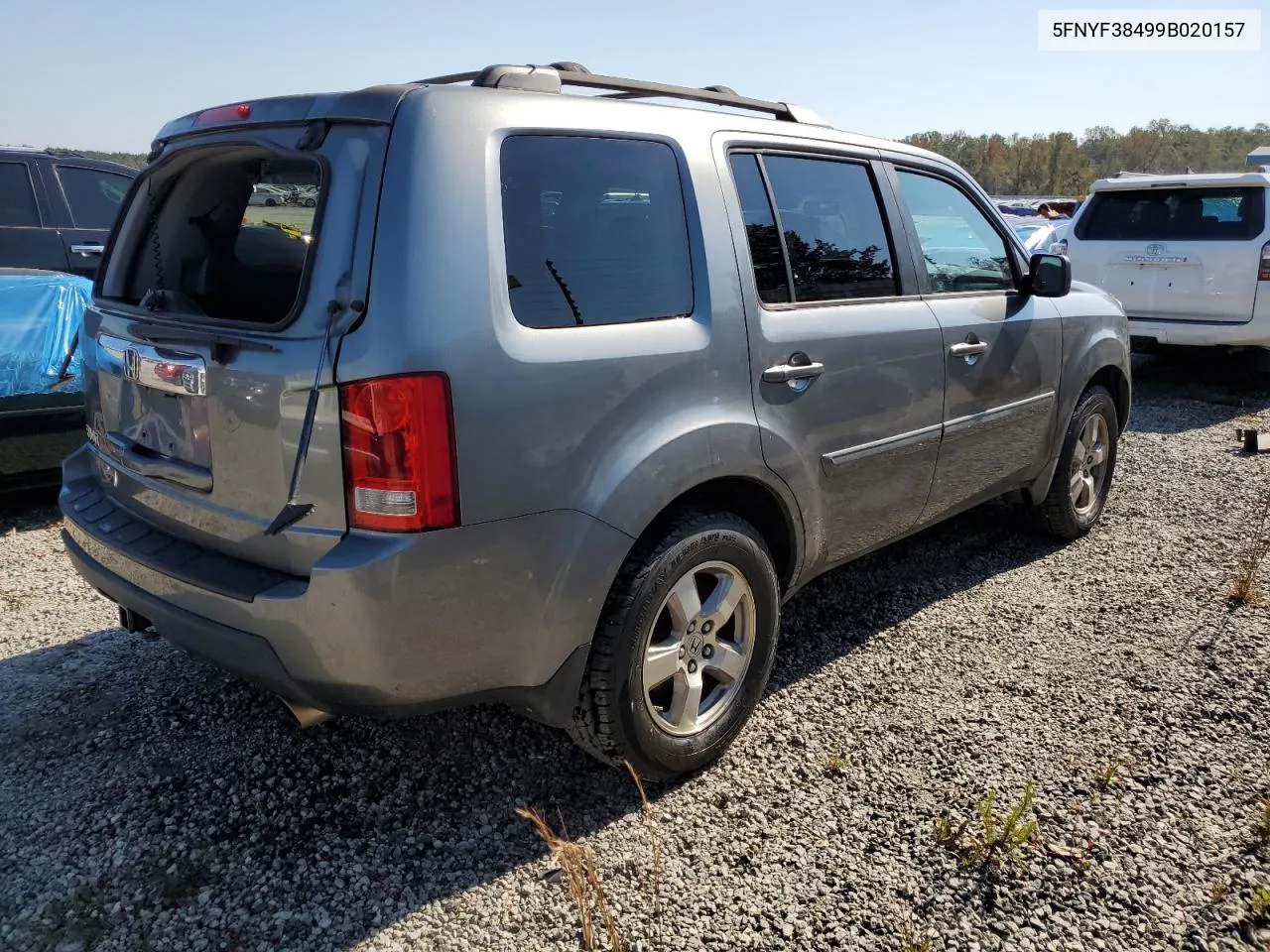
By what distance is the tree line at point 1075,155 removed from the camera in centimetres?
6544

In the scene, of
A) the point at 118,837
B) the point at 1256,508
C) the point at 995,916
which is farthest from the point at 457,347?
the point at 1256,508

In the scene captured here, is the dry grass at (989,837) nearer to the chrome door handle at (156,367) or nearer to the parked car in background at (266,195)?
the chrome door handle at (156,367)

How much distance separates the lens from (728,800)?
2768 mm

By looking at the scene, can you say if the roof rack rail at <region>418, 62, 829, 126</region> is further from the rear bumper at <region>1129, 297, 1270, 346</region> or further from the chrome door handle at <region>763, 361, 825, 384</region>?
the rear bumper at <region>1129, 297, 1270, 346</region>

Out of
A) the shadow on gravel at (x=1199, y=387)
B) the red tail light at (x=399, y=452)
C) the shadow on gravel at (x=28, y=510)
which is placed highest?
the red tail light at (x=399, y=452)

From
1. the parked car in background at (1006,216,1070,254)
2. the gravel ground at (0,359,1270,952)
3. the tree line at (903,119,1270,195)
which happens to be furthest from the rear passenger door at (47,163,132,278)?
the tree line at (903,119,1270,195)

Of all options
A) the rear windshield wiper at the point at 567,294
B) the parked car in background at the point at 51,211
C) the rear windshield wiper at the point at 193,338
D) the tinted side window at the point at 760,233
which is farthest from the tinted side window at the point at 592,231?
the parked car in background at the point at 51,211

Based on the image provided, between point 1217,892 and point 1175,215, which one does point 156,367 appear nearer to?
point 1217,892

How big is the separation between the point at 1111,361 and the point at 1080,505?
74 centimetres

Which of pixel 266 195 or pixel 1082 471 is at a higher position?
pixel 266 195

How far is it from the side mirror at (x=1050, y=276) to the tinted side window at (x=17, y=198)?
22.9 ft

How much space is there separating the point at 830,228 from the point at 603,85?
0.95 metres

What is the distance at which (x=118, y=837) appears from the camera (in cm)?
255

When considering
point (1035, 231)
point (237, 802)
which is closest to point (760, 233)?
point (237, 802)
